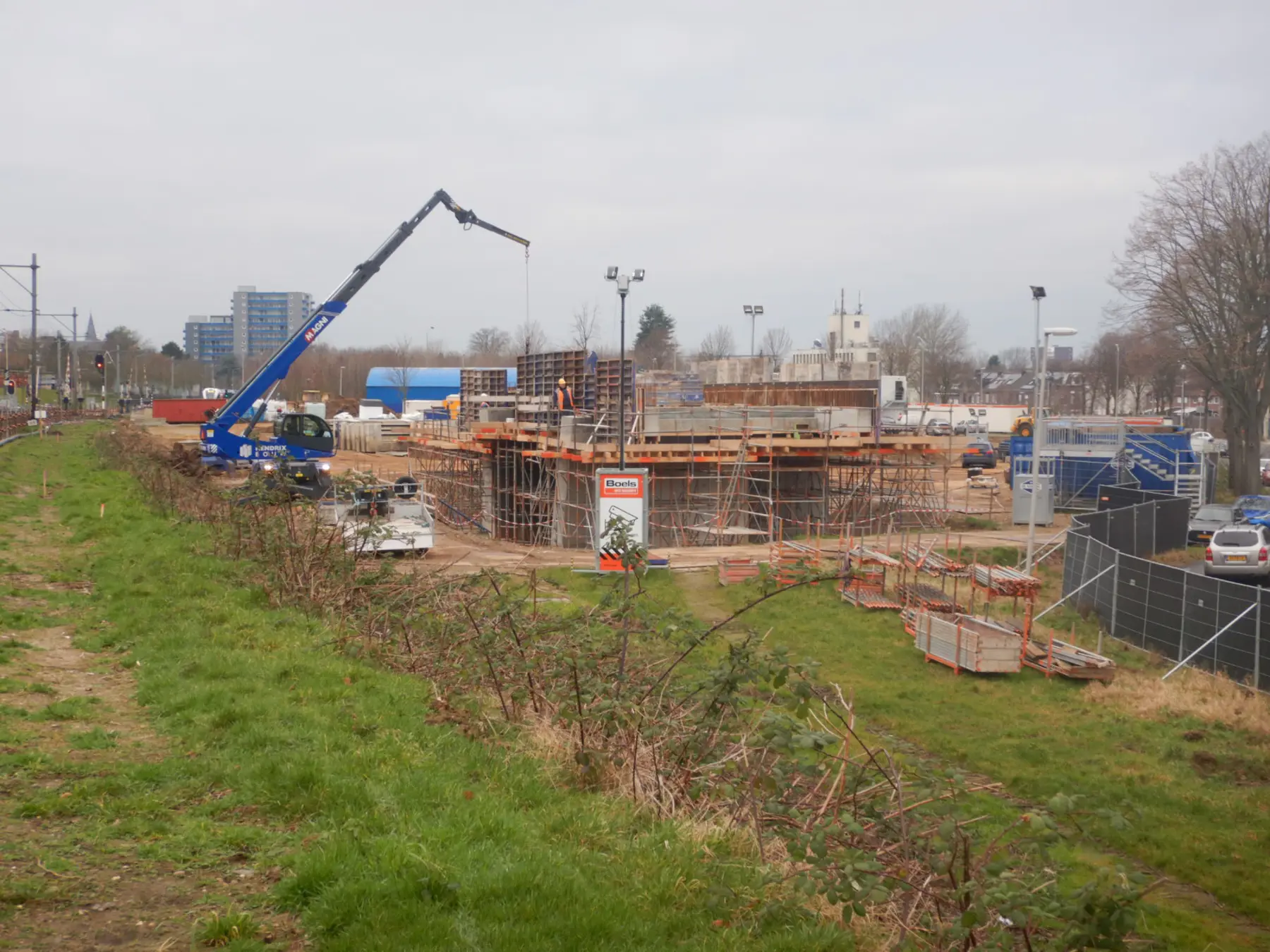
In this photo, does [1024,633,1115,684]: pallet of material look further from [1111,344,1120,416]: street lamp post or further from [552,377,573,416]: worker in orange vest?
[1111,344,1120,416]: street lamp post

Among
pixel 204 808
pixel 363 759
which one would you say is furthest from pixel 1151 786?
pixel 204 808

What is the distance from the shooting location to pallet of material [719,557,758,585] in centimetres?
2481

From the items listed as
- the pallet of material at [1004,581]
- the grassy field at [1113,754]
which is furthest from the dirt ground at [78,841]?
the pallet of material at [1004,581]

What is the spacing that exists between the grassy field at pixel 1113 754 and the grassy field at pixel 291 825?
251 cm

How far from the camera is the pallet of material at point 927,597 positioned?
21203 millimetres

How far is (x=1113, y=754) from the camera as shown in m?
14.4

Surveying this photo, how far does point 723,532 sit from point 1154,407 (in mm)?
87556

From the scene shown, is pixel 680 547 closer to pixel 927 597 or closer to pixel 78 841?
pixel 927 597

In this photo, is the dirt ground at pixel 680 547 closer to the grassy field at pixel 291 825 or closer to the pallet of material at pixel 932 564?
the pallet of material at pixel 932 564

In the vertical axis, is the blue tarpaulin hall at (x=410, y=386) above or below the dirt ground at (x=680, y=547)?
above

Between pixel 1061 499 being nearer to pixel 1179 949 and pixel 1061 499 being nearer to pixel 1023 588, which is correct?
pixel 1023 588

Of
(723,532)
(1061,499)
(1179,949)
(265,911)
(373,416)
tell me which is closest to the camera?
(265,911)

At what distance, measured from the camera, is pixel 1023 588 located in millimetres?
21188

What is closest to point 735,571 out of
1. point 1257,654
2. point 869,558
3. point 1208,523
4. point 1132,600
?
point 869,558
